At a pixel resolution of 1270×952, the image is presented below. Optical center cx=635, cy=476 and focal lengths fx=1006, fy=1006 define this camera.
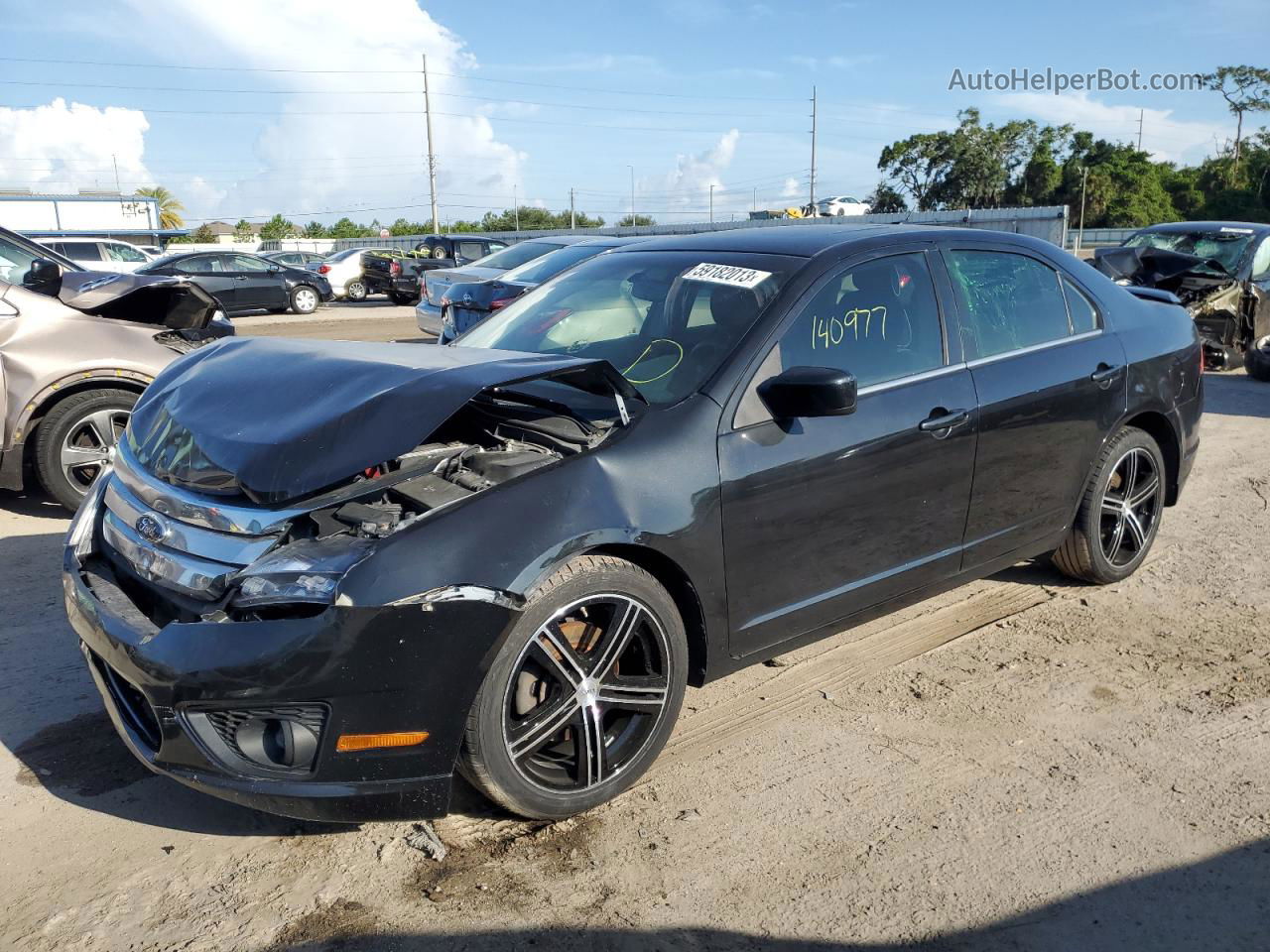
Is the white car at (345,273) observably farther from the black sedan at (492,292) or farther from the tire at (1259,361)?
the tire at (1259,361)

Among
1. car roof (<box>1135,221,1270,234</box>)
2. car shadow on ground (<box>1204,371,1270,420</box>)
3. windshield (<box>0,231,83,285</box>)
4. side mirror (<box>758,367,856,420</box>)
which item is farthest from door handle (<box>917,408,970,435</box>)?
car roof (<box>1135,221,1270,234</box>)

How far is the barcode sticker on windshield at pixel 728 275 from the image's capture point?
3701mm

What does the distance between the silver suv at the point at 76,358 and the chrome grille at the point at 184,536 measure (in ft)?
9.95

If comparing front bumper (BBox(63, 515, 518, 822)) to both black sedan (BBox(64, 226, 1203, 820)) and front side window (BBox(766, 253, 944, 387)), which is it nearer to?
black sedan (BBox(64, 226, 1203, 820))

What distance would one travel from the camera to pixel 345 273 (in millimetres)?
26219

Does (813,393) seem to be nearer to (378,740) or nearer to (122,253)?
(378,740)

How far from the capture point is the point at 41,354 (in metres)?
5.72

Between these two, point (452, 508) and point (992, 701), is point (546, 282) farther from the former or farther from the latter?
point (992, 701)

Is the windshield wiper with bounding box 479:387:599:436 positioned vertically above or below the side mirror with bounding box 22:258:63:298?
below

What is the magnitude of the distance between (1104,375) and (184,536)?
12.5 ft

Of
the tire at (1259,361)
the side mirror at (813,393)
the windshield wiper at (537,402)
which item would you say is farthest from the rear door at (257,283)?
the side mirror at (813,393)

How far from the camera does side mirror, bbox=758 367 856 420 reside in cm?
320

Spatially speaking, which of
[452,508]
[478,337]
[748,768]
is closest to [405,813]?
[452,508]

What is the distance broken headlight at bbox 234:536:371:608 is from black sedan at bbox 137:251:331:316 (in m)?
20.2
